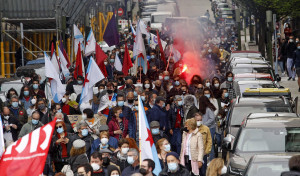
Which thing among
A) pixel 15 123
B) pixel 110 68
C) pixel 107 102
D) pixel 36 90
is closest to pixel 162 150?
pixel 15 123

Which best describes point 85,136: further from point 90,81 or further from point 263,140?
point 90,81

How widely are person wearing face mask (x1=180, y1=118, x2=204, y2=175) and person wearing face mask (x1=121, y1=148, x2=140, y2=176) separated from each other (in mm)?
2497

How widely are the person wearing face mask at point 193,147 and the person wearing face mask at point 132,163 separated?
2497 millimetres

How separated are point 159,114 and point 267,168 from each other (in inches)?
258

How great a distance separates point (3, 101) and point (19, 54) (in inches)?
579

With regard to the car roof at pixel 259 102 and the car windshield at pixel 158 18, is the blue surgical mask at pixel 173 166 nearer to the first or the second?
the car roof at pixel 259 102

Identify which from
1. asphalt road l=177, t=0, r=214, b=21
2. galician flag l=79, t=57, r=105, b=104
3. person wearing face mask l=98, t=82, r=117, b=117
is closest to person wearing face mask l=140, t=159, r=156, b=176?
person wearing face mask l=98, t=82, r=117, b=117

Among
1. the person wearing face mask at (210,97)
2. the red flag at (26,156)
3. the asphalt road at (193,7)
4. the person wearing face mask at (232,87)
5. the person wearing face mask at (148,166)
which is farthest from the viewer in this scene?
the asphalt road at (193,7)

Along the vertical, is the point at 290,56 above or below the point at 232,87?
above

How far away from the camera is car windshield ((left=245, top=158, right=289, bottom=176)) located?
10.0m

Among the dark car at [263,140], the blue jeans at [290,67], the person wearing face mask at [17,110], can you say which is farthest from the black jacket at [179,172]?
the blue jeans at [290,67]

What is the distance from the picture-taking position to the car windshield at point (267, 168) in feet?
33.0

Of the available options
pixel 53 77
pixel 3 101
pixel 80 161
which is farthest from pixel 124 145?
pixel 3 101

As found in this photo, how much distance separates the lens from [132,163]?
11805mm
